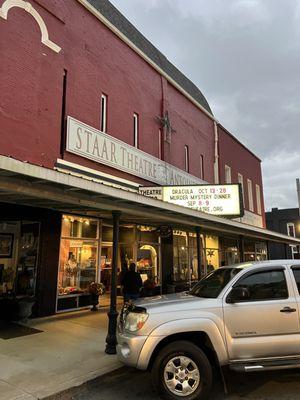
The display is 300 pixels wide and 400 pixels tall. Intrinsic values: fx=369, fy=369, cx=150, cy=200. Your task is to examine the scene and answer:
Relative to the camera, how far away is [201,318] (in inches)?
207

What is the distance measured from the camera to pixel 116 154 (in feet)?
41.8

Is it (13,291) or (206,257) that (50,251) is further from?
(206,257)

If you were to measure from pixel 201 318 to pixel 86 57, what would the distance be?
9780mm

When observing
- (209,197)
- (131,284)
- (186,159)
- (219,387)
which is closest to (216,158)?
(186,159)

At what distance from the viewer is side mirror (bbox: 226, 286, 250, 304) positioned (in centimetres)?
549

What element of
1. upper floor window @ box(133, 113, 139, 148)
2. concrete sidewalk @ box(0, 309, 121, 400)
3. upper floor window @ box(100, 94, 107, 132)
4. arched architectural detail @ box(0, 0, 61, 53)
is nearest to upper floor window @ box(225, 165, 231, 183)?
upper floor window @ box(133, 113, 139, 148)

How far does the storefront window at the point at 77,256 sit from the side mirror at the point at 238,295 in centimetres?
705

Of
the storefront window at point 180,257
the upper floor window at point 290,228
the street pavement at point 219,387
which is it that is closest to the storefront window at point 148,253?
the storefront window at point 180,257

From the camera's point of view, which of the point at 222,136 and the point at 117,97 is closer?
the point at 117,97

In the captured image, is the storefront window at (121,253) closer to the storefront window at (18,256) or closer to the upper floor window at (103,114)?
the storefront window at (18,256)

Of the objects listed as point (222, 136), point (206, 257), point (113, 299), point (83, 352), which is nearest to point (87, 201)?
point (113, 299)

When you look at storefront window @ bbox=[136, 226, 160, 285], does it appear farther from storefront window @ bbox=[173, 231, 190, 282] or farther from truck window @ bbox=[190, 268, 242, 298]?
truck window @ bbox=[190, 268, 242, 298]

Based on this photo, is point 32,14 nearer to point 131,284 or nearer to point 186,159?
point 131,284

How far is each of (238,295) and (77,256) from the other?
7.55 metres
